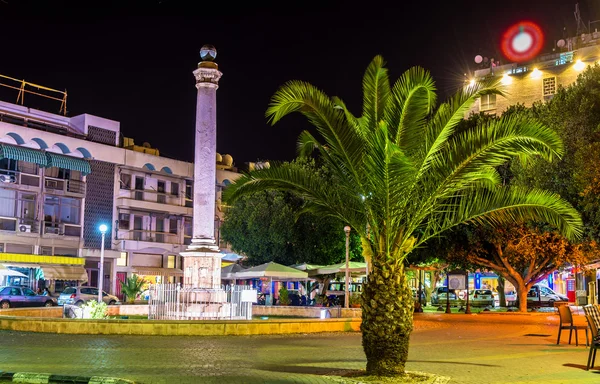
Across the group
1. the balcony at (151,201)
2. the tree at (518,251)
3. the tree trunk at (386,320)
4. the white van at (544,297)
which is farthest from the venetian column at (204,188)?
the balcony at (151,201)

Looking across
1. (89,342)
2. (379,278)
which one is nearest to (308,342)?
(89,342)

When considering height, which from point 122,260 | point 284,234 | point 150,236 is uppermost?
point 150,236

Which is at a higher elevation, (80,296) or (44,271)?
(44,271)

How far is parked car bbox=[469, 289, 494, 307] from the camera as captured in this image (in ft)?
171

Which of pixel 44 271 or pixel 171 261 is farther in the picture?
pixel 171 261

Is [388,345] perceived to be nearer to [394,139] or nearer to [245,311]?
[394,139]

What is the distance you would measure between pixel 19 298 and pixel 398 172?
3299 centimetres

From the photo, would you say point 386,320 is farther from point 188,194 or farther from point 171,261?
point 188,194

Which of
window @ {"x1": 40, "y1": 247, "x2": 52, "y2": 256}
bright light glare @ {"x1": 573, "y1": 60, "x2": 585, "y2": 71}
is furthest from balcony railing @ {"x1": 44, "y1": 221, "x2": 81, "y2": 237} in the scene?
bright light glare @ {"x1": 573, "y1": 60, "x2": 585, "y2": 71}

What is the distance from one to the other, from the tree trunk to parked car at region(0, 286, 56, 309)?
102 feet

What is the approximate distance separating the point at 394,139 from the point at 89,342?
9.43 metres

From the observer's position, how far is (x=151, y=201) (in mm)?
56594

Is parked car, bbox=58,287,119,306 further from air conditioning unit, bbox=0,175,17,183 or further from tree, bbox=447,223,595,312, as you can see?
tree, bbox=447,223,595,312

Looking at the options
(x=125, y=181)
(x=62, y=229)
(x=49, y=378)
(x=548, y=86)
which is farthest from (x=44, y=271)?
(x=548, y=86)
